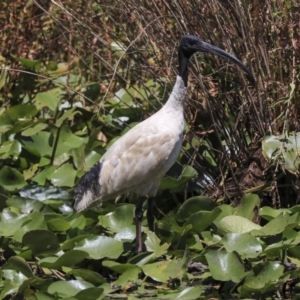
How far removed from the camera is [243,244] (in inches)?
194

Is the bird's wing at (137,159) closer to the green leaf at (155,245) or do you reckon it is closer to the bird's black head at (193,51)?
the bird's black head at (193,51)

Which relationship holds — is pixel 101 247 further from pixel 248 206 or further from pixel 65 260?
pixel 248 206

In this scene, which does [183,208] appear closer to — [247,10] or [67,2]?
[247,10]

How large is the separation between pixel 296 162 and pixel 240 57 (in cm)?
72

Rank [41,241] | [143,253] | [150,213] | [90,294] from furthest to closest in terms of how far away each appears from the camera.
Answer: [150,213] < [143,253] < [41,241] < [90,294]

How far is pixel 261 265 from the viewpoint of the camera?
4.72 meters

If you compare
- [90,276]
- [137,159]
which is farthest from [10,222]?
[137,159]

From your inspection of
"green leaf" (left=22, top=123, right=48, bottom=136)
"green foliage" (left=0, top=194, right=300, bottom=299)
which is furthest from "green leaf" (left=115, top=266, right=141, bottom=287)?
"green leaf" (left=22, top=123, right=48, bottom=136)

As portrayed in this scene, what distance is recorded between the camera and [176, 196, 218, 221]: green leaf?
541 centimetres

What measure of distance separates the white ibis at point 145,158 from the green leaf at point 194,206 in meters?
0.28

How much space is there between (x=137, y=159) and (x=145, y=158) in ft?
0.19

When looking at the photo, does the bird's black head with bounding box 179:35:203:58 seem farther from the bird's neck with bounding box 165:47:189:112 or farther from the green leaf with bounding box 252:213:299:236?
the green leaf with bounding box 252:213:299:236

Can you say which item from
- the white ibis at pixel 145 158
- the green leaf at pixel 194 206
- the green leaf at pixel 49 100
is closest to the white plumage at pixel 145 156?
the white ibis at pixel 145 158

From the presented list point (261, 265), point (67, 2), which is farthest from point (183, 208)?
point (67, 2)
